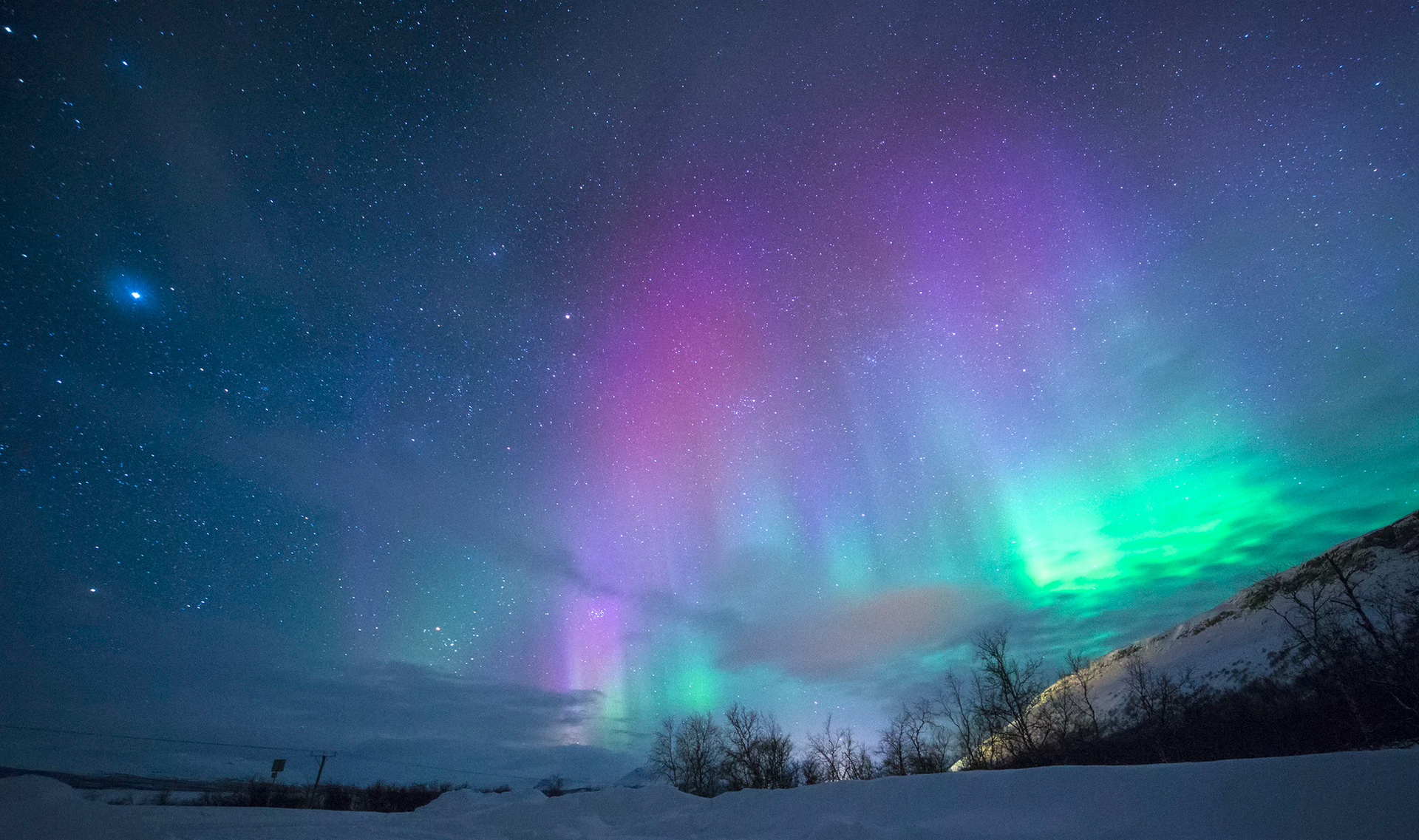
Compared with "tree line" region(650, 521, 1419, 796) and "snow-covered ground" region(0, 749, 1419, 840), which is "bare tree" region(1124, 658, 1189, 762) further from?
"snow-covered ground" region(0, 749, 1419, 840)

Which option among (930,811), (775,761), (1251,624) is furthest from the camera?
(1251,624)

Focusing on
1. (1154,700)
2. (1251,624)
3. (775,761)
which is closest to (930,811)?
(775,761)

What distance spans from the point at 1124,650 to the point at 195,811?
486 ft

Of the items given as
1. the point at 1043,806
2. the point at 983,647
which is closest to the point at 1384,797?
the point at 1043,806

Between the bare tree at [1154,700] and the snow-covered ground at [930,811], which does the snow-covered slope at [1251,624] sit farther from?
the snow-covered ground at [930,811]

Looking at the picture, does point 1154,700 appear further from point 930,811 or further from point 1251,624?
point 930,811

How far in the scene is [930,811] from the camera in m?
11.0

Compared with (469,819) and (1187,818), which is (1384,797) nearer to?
(1187,818)

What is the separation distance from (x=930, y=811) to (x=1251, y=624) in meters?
108

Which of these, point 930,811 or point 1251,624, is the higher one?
point 1251,624

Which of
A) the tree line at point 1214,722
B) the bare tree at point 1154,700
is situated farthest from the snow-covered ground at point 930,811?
the bare tree at point 1154,700

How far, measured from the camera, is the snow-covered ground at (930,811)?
6934mm

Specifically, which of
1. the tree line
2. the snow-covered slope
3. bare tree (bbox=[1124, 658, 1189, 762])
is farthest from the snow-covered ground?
the snow-covered slope

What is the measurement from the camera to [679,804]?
61.3 ft
